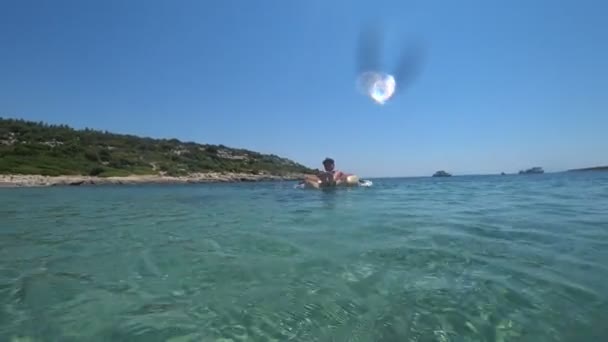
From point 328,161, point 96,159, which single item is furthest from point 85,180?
point 328,161

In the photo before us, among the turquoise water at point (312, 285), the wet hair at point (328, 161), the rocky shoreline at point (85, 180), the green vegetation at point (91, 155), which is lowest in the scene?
the turquoise water at point (312, 285)

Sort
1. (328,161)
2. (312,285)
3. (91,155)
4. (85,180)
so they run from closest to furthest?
1. (312,285)
2. (328,161)
3. (85,180)
4. (91,155)

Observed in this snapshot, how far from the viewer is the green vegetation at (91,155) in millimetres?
60281

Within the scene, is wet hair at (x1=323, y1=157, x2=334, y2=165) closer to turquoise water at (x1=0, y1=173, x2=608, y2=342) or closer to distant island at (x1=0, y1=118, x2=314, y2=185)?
turquoise water at (x1=0, y1=173, x2=608, y2=342)

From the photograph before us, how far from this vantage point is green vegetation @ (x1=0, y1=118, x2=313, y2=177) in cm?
6028

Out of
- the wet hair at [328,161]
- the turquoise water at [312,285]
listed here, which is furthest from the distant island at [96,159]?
the turquoise water at [312,285]

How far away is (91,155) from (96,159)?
50.5 inches

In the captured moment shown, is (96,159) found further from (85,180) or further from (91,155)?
(85,180)

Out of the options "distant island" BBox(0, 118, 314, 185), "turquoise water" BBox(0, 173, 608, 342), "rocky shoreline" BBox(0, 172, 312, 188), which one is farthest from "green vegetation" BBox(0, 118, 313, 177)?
"turquoise water" BBox(0, 173, 608, 342)

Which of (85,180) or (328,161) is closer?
(328,161)

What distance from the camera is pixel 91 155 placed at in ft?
241

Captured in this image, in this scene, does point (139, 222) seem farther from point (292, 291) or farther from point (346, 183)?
point (346, 183)

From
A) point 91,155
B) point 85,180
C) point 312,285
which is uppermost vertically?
point 91,155

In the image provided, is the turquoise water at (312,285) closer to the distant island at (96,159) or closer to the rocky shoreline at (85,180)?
the rocky shoreline at (85,180)
